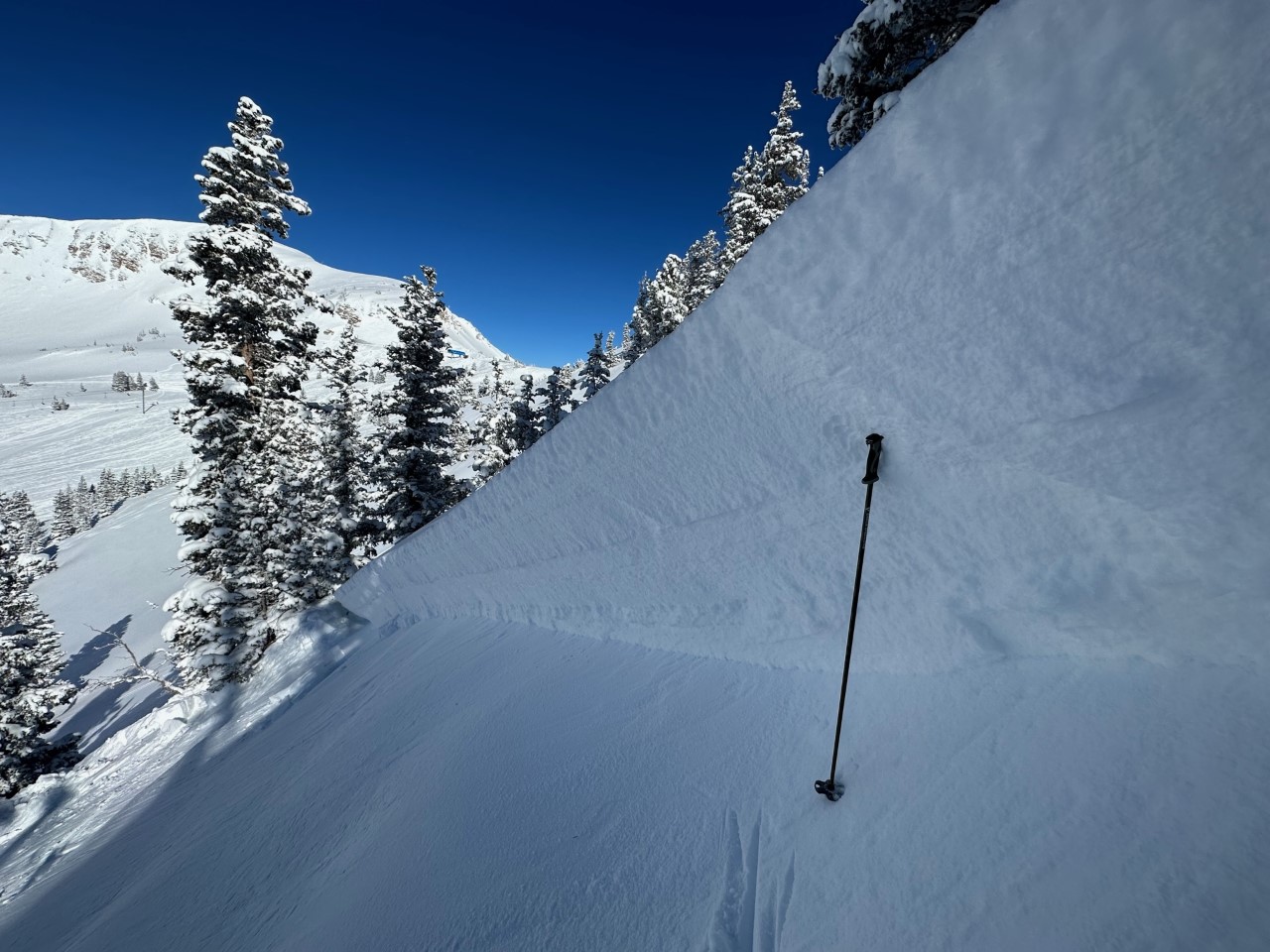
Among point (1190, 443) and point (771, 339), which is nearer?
point (1190, 443)

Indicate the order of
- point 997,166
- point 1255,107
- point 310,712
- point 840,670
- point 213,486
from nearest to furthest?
point 1255,107 < point 997,166 < point 840,670 < point 310,712 < point 213,486

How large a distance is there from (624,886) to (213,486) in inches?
485

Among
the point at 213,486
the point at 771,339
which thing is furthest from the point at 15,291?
the point at 771,339

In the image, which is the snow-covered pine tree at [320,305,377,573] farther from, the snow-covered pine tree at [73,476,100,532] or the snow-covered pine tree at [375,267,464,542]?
the snow-covered pine tree at [73,476,100,532]

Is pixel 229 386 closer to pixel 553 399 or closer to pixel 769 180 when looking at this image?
pixel 553 399

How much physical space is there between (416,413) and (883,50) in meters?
12.6

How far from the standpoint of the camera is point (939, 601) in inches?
113

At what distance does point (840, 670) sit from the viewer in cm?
321

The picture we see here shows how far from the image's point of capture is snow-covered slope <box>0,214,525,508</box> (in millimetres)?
69562

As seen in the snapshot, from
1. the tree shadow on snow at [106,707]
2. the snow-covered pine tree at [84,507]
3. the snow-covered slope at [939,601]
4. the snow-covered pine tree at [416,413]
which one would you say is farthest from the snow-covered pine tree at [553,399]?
the snow-covered pine tree at [84,507]

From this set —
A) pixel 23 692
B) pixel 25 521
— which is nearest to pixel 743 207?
pixel 23 692

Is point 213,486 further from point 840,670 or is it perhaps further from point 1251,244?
point 1251,244

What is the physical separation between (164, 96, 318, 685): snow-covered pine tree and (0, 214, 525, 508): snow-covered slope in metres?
0.91

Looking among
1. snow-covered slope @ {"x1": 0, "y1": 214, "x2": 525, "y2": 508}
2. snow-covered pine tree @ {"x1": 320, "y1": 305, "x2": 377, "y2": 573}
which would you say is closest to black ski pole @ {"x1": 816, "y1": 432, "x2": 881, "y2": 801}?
snow-covered slope @ {"x1": 0, "y1": 214, "x2": 525, "y2": 508}
